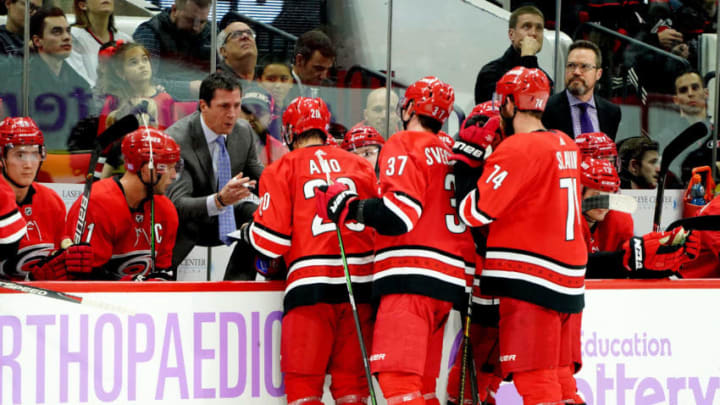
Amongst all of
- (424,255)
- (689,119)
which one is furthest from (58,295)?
(689,119)

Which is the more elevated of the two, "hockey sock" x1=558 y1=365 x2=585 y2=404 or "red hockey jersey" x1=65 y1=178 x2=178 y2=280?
"red hockey jersey" x1=65 y1=178 x2=178 y2=280

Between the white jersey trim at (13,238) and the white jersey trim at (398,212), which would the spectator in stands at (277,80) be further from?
the white jersey trim at (398,212)

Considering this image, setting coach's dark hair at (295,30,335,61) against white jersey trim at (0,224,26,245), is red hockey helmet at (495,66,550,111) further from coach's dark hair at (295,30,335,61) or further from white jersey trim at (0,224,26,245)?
coach's dark hair at (295,30,335,61)

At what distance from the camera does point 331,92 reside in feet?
18.0

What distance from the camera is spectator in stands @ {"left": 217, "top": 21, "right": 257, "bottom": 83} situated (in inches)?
207

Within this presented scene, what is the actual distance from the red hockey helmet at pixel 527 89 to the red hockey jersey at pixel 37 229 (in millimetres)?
2231

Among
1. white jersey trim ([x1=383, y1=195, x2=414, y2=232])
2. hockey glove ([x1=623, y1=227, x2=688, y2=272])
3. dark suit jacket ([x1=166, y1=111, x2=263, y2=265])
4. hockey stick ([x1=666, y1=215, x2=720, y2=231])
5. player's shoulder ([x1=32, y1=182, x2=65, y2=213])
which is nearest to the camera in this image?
white jersey trim ([x1=383, y1=195, x2=414, y2=232])

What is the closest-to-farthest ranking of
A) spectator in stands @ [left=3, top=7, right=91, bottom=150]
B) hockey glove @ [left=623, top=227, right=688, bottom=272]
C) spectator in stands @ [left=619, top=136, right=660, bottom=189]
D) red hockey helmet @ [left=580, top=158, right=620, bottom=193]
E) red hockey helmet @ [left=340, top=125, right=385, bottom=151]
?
hockey glove @ [left=623, top=227, right=688, bottom=272] < red hockey helmet @ [left=580, top=158, right=620, bottom=193] < spectator in stands @ [left=3, top=7, right=91, bottom=150] < red hockey helmet @ [left=340, top=125, right=385, bottom=151] < spectator in stands @ [left=619, top=136, right=660, bottom=189]

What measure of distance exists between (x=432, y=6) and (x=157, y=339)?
3.11 meters

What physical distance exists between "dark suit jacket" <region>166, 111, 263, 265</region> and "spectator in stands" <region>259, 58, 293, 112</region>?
46 cm

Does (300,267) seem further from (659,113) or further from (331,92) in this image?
(659,113)

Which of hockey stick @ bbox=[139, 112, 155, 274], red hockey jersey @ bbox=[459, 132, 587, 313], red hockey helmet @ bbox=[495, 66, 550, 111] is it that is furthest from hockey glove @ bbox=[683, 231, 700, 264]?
hockey stick @ bbox=[139, 112, 155, 274]

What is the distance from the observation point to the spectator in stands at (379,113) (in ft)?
18.1

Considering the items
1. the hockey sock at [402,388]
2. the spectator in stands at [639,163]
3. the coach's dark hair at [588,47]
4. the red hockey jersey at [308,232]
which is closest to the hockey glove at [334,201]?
the red hockey jersey at [308,232]
